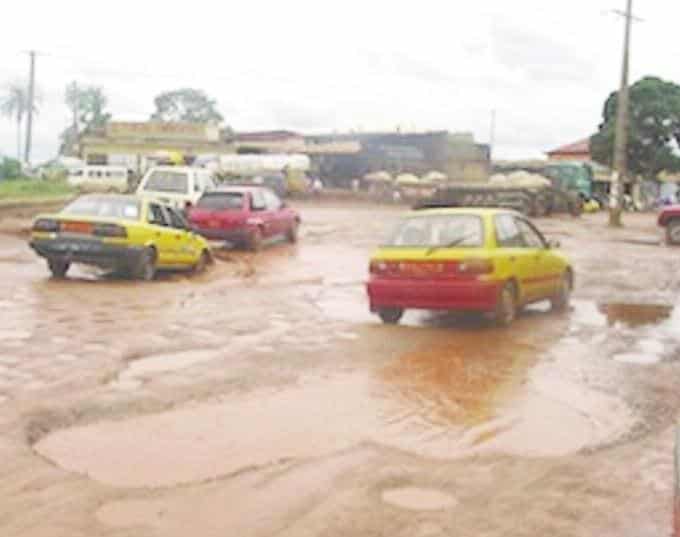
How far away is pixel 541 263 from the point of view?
1377cm

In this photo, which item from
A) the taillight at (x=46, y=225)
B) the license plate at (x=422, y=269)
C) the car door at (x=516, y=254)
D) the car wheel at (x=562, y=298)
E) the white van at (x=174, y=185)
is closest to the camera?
the license plate at (x=422, y=269)

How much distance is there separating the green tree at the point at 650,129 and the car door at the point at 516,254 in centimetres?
4584

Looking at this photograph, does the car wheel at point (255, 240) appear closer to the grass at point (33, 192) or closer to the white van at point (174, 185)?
the white van at point (174, 185)

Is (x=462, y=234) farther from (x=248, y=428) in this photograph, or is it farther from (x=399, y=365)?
(x=248, y=428)

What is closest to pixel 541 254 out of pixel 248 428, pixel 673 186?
pixel 248 428

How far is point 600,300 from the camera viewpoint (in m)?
16.1

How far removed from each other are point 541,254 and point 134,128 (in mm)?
57166

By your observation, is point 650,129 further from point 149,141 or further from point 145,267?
point 145,267

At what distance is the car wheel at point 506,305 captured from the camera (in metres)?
12.4

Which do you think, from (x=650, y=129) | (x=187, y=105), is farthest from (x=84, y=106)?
(x=650, y=129)

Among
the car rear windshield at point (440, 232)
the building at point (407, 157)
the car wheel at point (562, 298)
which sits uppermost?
the building at point (407, 157)

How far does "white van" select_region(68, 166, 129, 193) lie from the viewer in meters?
44.8

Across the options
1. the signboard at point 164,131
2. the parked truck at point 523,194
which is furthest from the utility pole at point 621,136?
the signboard at point 164,131

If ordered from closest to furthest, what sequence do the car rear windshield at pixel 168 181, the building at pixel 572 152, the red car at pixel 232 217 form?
the red car at pixel 232 217
the car rear windshield at pixel 168 181
the building at pixel 572 152
